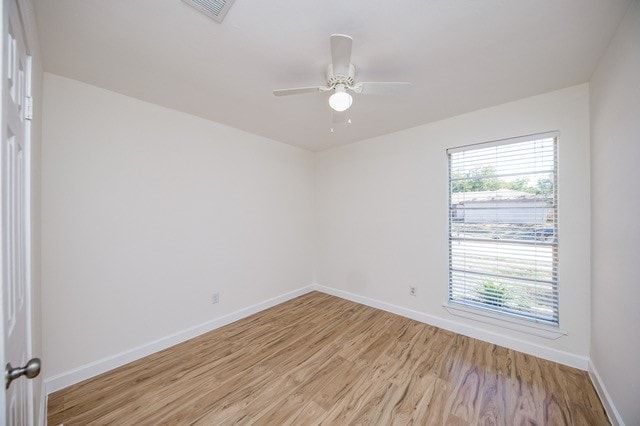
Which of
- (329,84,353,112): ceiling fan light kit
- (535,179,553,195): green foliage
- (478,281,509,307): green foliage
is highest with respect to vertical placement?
(329,84,353,112): ceiling fan light kit

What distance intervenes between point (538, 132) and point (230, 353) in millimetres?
3665

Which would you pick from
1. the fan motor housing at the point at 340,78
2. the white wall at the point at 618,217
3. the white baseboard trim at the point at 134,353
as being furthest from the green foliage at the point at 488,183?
the white baseboard trim at the point at 134,353

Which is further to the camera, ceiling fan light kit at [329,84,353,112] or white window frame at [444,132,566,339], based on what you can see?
white window frame at [444,132,566,339]

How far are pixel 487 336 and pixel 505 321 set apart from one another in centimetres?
25

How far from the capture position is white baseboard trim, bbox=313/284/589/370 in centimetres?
212

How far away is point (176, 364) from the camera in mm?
2180

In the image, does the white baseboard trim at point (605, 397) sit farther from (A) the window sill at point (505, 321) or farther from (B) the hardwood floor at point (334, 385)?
(A) the window sill at point (505, 321)

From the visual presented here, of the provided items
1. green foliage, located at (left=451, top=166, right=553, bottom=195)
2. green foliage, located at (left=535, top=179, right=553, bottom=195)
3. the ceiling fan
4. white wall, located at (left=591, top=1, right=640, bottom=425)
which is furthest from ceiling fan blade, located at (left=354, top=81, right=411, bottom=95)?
green foliage, located at (left=535, top=179, right=553, bottom=195)

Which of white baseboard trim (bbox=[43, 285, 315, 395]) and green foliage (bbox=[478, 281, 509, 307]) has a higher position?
green foliage (bbox=[478, 281, 509, 307])

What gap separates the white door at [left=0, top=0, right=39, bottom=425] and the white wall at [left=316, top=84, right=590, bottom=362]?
3169mm

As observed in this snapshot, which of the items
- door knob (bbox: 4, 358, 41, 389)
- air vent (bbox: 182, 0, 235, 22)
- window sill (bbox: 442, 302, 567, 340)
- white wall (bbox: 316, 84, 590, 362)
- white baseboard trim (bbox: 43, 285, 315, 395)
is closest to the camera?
door knob (bbox: 4, 358, 41, 389)

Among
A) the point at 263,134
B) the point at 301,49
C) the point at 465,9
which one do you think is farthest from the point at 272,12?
the point at 263,134

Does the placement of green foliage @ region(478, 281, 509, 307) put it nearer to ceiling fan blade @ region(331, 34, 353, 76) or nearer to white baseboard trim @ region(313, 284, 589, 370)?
white baseboard trim @ region(313, 284, 589, 370)

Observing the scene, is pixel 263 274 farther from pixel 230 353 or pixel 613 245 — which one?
pixel 613 245
